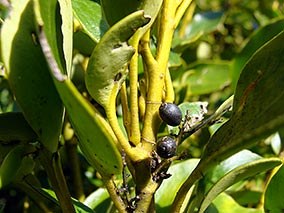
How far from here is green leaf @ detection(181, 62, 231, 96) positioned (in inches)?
69.3

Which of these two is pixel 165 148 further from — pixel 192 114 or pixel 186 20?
pixel 186 20

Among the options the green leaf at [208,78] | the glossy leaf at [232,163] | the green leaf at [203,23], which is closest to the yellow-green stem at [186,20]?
the green leaf at [203,23]

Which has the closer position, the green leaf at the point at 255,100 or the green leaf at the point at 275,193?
the green leaf at the point at 255,100

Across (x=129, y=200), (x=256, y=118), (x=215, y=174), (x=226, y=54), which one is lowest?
(x=226, y=54)

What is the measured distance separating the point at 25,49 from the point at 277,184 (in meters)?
0.45

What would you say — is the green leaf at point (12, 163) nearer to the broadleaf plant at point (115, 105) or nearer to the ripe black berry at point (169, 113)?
the broadleaf plant at point (115, 105)

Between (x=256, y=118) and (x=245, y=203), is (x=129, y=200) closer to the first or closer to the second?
(x=256, y=118)

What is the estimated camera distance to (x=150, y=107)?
811 millimetres

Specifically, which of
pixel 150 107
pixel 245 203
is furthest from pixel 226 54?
pixel 150 107

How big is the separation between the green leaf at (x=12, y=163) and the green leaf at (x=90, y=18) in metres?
0.21

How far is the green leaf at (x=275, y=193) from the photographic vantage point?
938 millimetres

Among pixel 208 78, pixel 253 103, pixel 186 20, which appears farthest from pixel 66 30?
pixel 186 20

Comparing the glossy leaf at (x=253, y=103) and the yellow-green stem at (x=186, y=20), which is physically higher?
the glossy leaf at (x=253, y=103)

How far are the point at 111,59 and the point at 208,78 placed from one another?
109 centimetres
